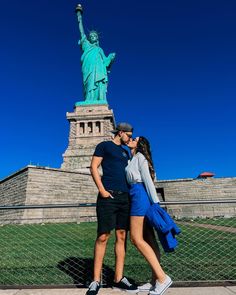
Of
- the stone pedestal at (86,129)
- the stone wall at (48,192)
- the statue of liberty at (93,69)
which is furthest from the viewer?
the statue of liberty at (93,69)

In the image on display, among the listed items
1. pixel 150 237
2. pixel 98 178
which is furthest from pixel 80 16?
pixel 150 237

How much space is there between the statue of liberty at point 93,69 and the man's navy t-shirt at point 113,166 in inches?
1292

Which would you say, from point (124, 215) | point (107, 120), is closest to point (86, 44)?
point (107, 120)

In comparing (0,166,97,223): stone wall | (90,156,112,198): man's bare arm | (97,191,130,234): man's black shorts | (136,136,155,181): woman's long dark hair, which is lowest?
(97,191,130,234): man's black shorts

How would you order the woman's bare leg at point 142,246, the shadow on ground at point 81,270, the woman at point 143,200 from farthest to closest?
1. the shadow on ground at point 81,270
2. the woman at point 143,200
3. the woman's bare leg at point 142,246

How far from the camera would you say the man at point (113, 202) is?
3.74 m

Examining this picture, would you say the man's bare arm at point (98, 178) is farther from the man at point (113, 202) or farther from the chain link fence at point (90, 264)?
the chain link fence at point (90, 264)

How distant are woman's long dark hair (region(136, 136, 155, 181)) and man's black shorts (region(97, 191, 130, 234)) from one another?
0.46 meters

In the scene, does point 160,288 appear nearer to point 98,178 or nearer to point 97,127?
point 98,178

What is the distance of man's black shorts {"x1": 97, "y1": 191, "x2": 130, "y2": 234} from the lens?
12.3 ft

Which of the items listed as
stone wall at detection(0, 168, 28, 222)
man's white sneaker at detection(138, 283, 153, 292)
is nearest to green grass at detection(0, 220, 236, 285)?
man's white sneaker at detection(138, 283, 153, 292)

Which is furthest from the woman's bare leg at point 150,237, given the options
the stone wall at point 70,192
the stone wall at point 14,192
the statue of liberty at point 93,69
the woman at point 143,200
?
the statue of liberty at point 93,69

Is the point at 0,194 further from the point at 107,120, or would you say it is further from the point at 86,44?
the point at 86,44

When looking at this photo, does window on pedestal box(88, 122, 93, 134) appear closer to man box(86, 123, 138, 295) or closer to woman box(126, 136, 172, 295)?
man box(86, 123, 138, 295)
